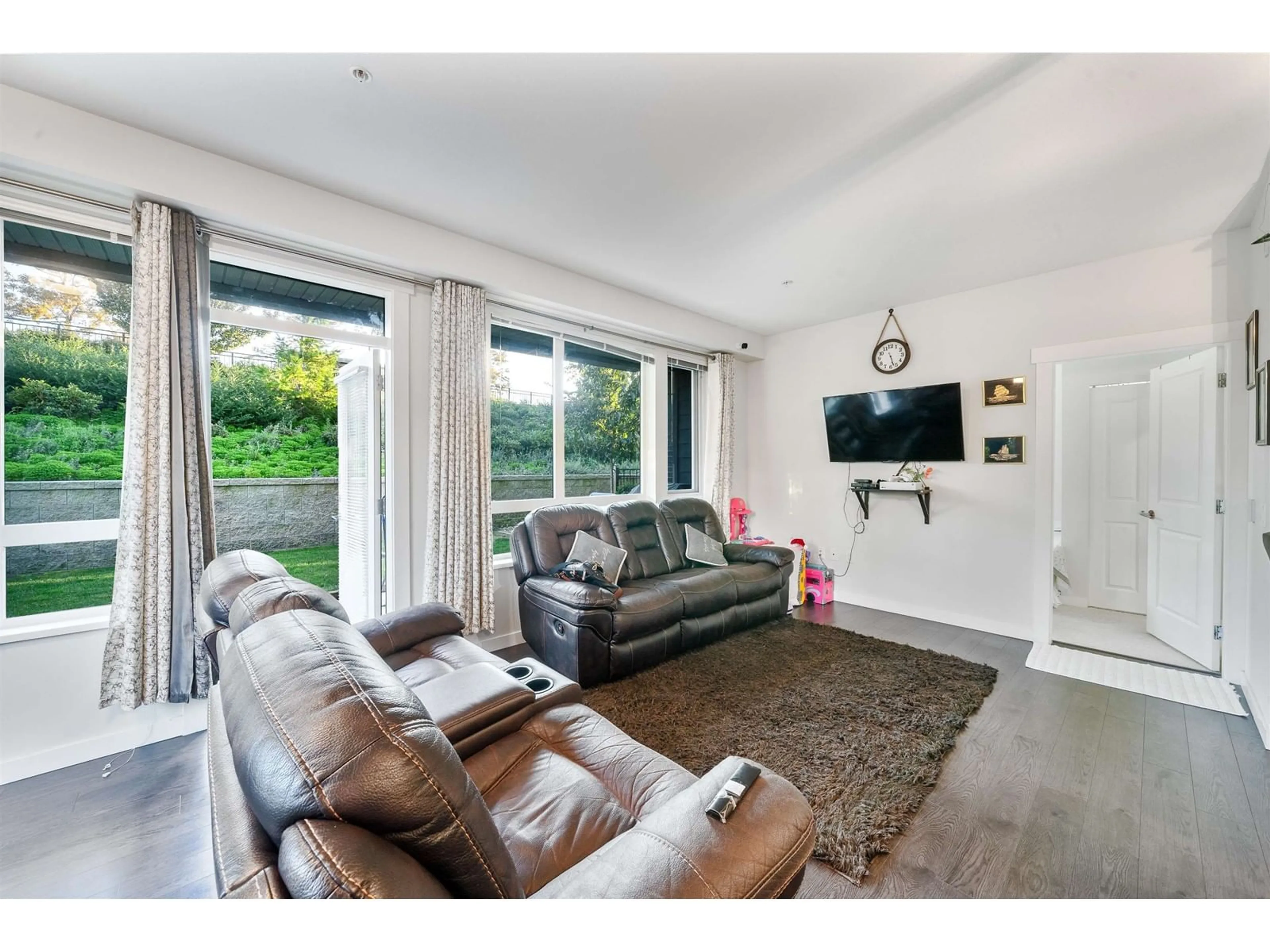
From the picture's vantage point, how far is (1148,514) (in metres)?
3.74

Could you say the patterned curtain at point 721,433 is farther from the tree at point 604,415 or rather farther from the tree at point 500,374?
the tree at point 500,374

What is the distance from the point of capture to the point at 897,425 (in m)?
4.24

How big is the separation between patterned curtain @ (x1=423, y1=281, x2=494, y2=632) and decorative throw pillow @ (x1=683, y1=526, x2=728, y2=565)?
1.63m

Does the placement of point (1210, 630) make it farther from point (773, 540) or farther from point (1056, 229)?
point (773, 540)

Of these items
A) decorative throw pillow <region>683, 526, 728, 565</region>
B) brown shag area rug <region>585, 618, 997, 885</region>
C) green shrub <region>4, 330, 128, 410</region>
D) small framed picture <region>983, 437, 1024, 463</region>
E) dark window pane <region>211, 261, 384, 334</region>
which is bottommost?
brown shag area rug <region>585, 618, 997, 885</region>

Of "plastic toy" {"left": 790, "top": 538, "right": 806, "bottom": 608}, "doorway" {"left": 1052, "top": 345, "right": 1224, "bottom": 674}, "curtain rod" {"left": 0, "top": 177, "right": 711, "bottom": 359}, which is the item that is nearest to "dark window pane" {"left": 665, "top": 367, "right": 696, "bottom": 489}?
"curtain rod" {"left": 0, "top": 177, "right": 711, "bottom": 359}

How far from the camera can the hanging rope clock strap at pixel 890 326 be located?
426 centimetres

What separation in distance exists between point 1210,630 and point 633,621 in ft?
11.8

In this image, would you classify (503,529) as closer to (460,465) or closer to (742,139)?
(460,465)

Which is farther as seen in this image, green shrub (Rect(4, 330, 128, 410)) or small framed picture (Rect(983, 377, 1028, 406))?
small framed picture (Rect(983, 377, 1028, 406))

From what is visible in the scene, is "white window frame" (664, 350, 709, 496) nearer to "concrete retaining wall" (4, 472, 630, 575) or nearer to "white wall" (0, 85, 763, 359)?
"concrete retaining wall" (4, 472, 630, 575)

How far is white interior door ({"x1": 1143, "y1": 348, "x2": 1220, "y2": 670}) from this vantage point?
9.83ft

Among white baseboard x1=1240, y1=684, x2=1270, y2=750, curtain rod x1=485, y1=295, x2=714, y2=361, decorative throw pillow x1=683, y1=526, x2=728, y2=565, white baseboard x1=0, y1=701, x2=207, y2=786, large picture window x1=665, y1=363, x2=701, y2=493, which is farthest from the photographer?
large picture window x1=665, y1=363, x2=701, y2=493
